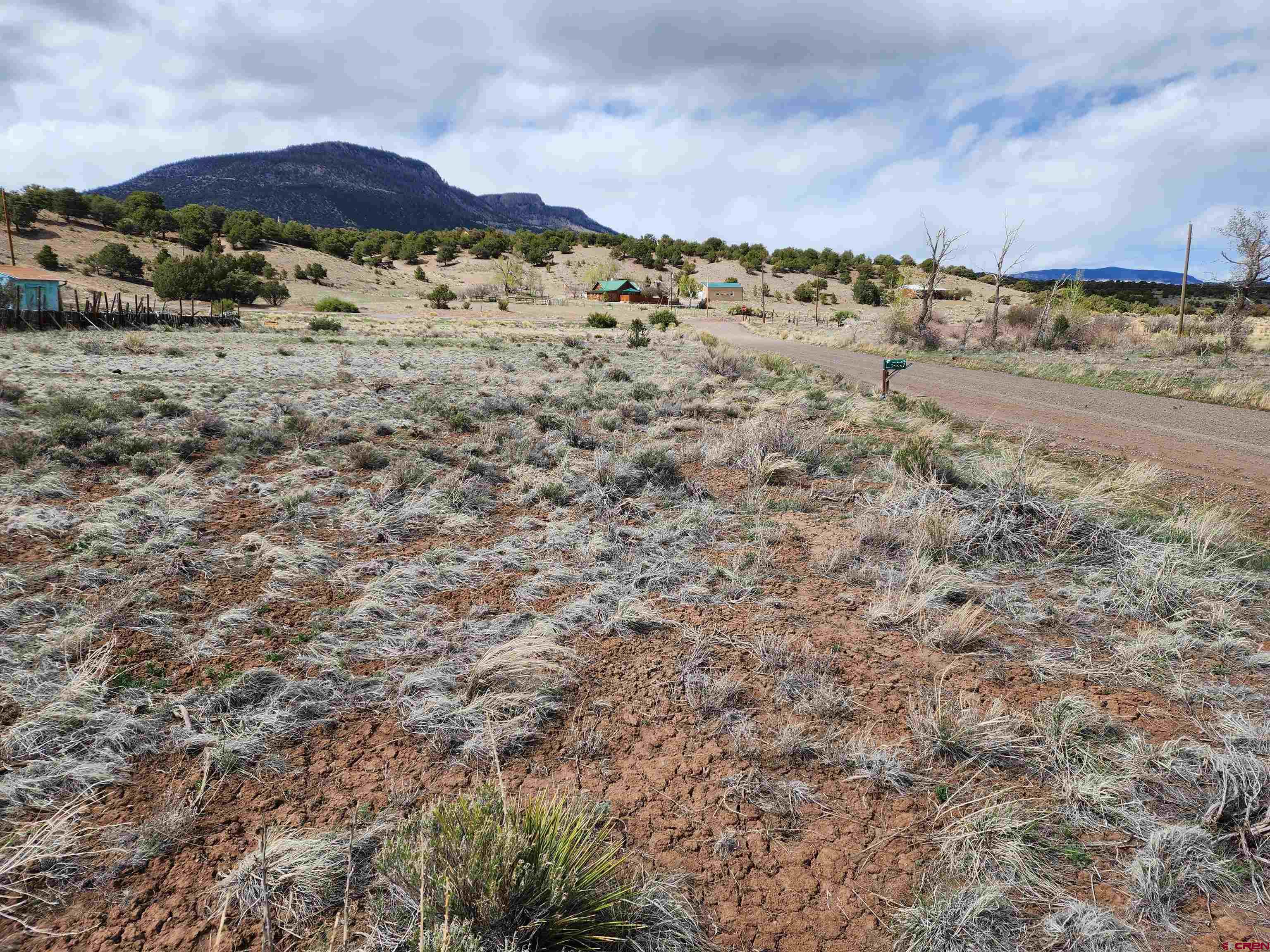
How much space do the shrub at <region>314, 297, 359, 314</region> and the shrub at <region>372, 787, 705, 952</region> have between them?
57382mm

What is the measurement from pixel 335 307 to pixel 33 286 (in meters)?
25.9

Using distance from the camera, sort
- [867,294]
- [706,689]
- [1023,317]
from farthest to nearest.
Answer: [867,294] < [1023,317] < [706,689]

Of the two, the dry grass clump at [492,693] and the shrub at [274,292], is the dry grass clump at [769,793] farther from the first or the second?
the shrub at [274,292]

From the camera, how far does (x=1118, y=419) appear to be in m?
13.2

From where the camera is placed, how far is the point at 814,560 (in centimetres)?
589

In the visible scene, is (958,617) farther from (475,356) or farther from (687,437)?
(475,356)

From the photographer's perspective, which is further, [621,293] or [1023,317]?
[621,293]

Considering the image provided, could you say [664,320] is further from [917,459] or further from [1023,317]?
[917,459]

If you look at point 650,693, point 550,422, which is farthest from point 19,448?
point 650,693

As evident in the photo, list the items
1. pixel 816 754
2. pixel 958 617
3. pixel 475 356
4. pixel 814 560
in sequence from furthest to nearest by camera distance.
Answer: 1. pixel 475 356
2. pixel 814 560
3. pixel 958 617
4. pixel 816 754

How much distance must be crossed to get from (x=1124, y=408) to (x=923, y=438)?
26.3 ft

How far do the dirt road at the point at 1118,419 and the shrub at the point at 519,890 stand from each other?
8.73m

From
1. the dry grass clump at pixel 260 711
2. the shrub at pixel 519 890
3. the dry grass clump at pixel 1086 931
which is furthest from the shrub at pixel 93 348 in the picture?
the dry grass clump at pixel 1086 931

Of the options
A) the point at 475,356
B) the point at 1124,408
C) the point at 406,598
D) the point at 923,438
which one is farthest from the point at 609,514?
the point at 475,356
